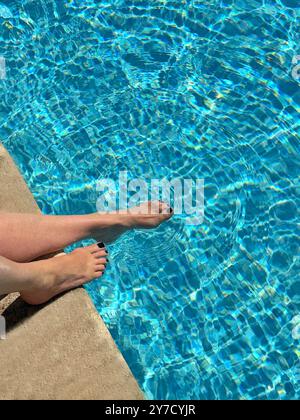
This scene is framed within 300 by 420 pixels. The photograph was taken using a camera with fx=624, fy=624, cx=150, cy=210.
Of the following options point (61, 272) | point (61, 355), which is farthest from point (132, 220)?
point (61, 355)

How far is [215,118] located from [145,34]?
1077mm

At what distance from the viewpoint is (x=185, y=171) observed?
4754 millimetres

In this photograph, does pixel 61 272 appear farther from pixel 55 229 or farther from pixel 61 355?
pixel 61 355

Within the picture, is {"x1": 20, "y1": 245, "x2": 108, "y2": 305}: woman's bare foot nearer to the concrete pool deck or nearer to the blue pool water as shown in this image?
the concrete pool deck

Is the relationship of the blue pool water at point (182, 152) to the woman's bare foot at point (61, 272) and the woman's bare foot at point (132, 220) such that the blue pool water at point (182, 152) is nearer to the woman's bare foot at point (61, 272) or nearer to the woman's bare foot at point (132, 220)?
the woman's bare foot at point (132, 220)

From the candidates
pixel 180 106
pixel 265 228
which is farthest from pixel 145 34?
pixel 265 228

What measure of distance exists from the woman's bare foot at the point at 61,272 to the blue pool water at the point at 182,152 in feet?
1.51

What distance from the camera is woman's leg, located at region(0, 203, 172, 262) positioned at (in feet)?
11.8

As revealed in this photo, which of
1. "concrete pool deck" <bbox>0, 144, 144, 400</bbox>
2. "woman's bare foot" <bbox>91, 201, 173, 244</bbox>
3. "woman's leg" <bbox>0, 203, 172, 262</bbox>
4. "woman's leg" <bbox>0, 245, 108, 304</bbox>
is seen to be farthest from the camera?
"woman's bare foot" <bbox>91, 201, 173, 244</bbox>

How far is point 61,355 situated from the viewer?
3.59 metres

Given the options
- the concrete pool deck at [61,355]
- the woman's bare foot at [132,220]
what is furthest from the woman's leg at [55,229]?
the concrete pool deck at [61,355]

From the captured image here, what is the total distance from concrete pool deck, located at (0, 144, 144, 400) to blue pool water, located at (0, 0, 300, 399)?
1.80ft

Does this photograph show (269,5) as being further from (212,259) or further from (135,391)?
(135,391)

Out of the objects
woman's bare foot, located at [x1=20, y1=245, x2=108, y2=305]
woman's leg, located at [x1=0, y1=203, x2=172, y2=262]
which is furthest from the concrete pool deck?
woman's leg, located at [x1=0, y1=203, x2=172, y2=262]
